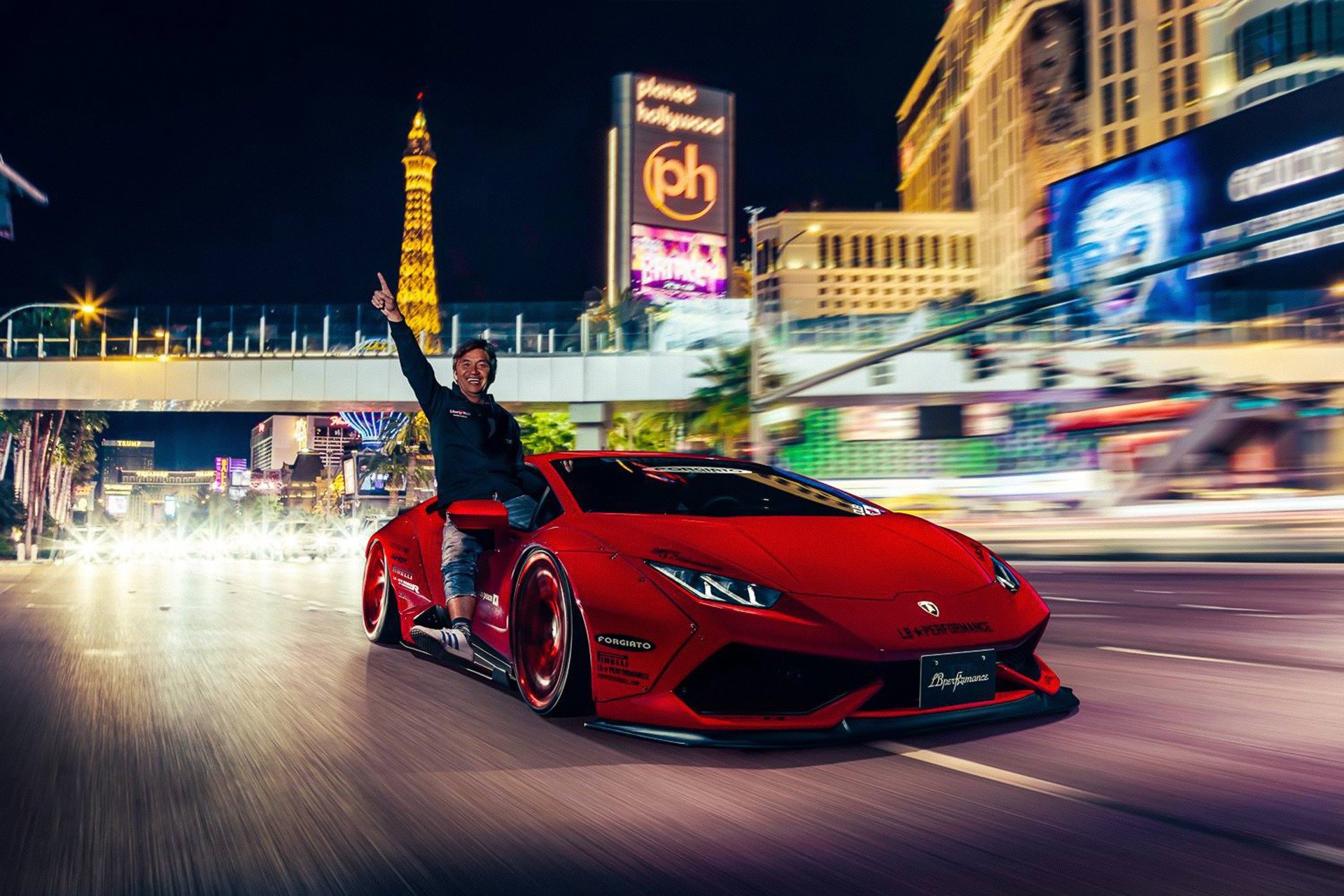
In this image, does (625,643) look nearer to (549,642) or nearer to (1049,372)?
(549,642)

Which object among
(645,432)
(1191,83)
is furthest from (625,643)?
(1191,83)

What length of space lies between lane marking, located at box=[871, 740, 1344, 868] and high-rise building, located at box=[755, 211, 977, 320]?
115 metres

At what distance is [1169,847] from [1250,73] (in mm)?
75440

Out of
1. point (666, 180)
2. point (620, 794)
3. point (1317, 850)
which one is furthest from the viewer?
point (666, 180)

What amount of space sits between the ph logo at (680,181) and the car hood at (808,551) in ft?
243

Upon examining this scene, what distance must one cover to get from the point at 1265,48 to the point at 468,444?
72.3 m

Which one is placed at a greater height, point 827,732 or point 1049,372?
point 1049,372

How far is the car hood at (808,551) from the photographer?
14.2 ft

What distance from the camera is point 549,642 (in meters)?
4.95

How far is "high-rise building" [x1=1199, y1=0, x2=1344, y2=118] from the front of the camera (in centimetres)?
6328

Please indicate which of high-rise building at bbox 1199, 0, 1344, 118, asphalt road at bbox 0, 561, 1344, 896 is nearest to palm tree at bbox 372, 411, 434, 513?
high-rise building at bbox 1199, 0, 1344, 118

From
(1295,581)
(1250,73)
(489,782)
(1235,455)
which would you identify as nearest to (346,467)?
(1250,73)

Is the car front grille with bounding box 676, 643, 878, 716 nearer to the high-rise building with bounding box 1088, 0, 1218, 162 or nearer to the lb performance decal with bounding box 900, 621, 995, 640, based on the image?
the lb performance decal with bounding box 900, 621, 995, 640

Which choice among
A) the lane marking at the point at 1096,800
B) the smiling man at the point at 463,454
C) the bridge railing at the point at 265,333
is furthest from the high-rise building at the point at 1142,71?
the lane marking at the point at 1096,800
